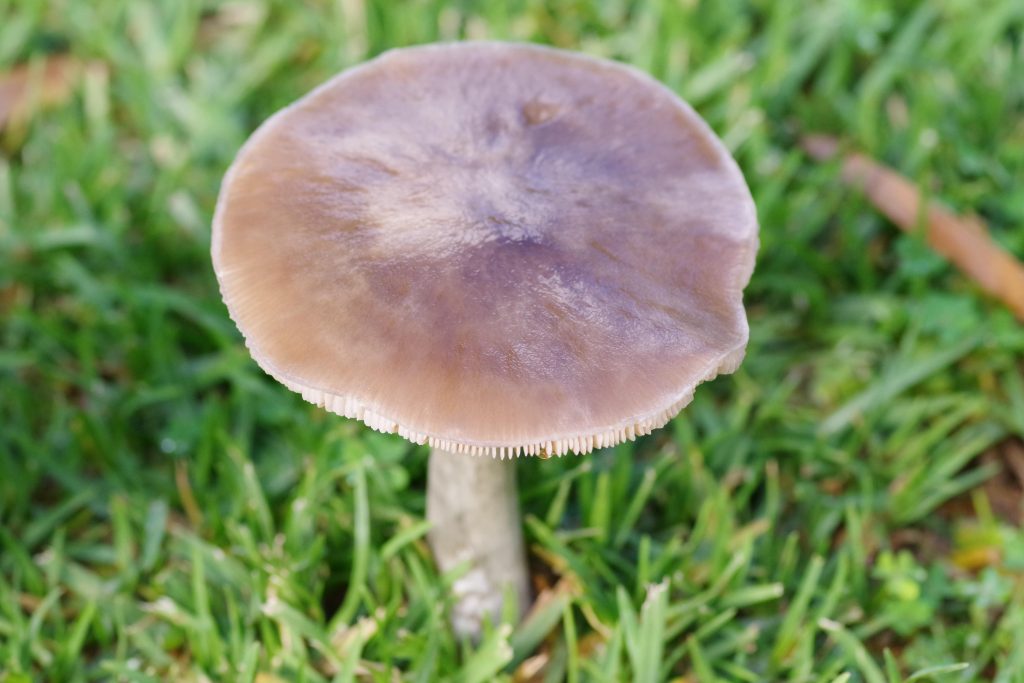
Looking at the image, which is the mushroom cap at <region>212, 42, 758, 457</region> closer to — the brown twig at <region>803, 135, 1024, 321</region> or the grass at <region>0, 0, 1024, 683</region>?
the grass at <region>0, 0, 1024, 683</region>

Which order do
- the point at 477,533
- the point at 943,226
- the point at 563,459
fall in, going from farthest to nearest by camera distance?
1. the point at 943,226
2. the point at 563,459
3. the point at 477,533

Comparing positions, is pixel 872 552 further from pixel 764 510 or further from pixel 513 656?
pixel 513 656

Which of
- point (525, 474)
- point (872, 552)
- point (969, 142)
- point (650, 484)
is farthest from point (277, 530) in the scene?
point (969, 142)

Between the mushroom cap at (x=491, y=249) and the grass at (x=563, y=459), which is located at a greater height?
the mushroom cap at (x=491, y=249)

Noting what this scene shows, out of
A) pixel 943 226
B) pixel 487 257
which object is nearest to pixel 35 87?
pixel 487 257

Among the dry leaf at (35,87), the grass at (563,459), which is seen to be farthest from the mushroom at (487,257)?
the dry leaf at (35,87)

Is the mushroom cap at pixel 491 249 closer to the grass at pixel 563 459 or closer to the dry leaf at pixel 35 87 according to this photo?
the grass at pixel 563 459

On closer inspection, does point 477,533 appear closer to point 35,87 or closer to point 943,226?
point 943,226
